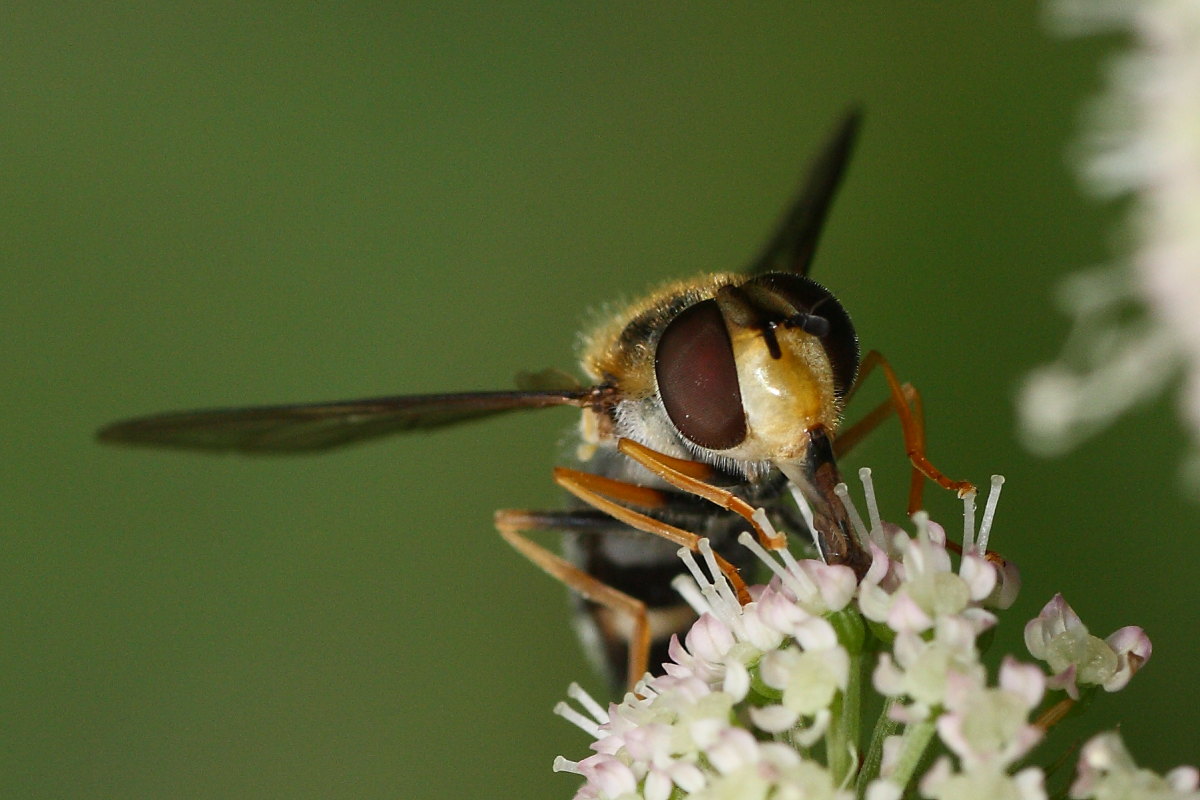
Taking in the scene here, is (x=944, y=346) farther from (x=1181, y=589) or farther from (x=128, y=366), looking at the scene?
(x=128, y=366)

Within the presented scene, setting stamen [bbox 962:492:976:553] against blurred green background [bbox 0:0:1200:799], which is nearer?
stamen [bbox 962:492:976:553]

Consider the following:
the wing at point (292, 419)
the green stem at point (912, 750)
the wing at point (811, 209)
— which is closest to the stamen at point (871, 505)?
the green stem at point (912, 750)

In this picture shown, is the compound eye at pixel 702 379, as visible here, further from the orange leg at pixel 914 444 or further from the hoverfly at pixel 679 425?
the orange leg at pixel 914 444

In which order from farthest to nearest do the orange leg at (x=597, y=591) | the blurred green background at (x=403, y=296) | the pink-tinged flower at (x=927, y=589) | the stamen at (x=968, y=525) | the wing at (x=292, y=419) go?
1. the blurred green background at (x=403, y=296)
2. the orange leg at (x=597, y=591)
3. the wing at (x=292, y=419)
4. the stamen at (x=968, y=525)
5. the pink-tinged flower at (x=927, y=589)

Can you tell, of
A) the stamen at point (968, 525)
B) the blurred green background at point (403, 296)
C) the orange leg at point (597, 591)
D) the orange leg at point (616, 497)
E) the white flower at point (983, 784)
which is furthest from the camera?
the blurred green background at point (403, 296)

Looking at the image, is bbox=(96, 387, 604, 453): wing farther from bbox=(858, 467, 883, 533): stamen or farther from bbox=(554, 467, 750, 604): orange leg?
bbox=(858, 467, 883, 533): stamen

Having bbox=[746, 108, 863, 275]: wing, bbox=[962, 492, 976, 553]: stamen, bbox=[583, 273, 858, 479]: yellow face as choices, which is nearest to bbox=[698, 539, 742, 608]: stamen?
bbox=[583, 273, 858, 479]: yellow face

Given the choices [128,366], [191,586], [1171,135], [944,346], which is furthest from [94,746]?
[1171,135]

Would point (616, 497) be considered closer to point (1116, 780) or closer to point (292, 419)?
point (292, 419)

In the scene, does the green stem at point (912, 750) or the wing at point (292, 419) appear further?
the wing at point (292, 419)
